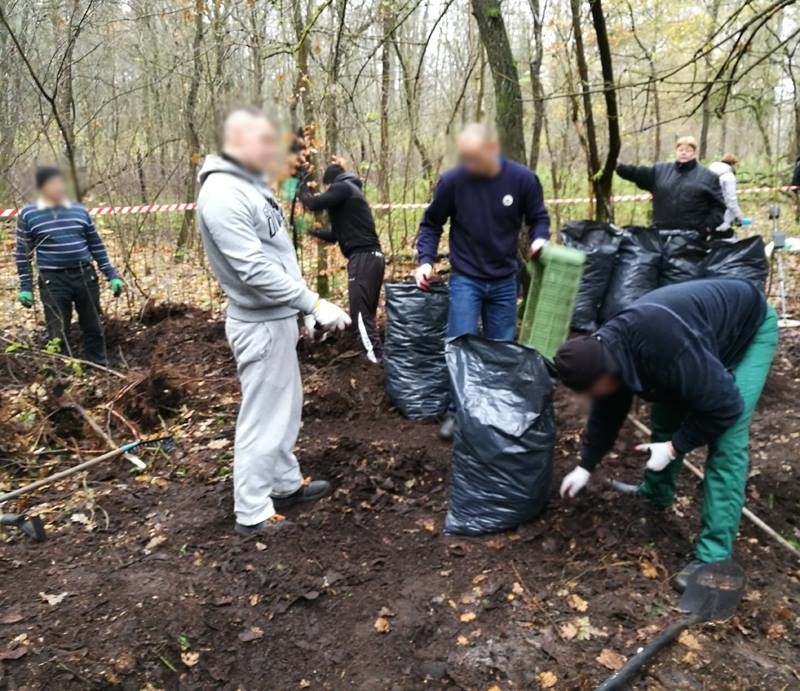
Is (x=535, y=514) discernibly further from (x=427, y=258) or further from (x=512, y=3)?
(x=512, y=3)

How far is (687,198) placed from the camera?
4.88 metres

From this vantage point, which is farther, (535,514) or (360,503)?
(360,503)

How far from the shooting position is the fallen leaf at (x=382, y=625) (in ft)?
7.31

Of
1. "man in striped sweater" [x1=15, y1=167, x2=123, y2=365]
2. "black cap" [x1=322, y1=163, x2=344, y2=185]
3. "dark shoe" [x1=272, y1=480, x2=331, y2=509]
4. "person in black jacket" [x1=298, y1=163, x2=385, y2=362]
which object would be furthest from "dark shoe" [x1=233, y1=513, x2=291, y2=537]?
"black cap" [x1=322, y1=163, x2=344, y2=185]

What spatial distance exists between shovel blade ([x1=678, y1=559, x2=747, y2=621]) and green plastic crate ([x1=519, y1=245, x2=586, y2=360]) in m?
1.43

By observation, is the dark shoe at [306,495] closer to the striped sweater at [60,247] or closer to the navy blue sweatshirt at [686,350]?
the navy blue sweatshirt at [686,350]

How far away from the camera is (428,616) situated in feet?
7.41

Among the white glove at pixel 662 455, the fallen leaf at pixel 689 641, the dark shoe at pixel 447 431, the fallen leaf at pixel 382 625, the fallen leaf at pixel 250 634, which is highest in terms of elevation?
the white glove at pixel 662 455

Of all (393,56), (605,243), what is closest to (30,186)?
(605,243)

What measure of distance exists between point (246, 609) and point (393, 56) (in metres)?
6.56

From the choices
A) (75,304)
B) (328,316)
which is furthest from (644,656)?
(75,304)

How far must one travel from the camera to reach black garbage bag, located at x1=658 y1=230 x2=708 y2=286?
4680 millimetres

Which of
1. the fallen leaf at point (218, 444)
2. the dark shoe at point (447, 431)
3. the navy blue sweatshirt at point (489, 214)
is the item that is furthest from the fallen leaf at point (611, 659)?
the fallen leaf at point (218, 444)

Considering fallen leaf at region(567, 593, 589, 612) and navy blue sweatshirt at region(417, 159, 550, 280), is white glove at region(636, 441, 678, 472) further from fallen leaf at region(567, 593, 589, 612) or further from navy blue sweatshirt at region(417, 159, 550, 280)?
navy blue sweatshirt at region(417, 159, 550, 280)
